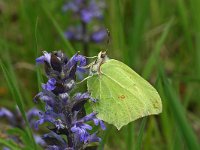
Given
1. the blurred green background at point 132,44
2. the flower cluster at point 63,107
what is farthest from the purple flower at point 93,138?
the blurred green background at point 132,44

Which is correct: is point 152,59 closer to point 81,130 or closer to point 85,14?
point 81,130

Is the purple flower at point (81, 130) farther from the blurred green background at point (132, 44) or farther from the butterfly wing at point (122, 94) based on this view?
the blurred green background at point (132, 44)

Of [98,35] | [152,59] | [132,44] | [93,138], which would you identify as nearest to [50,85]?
[93,138]

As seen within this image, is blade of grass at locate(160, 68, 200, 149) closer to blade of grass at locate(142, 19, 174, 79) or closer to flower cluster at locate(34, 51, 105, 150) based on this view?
flower cluster at locate(34, 51, 105, 150)

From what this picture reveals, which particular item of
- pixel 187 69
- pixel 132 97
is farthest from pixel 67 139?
pixel 187 69

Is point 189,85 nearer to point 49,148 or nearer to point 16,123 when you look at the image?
point 16,123

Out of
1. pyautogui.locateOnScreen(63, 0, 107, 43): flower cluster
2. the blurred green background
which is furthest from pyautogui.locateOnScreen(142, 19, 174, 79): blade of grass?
pyautogui.locateOnScreen(63, 0, 107, 43): flower cluster
